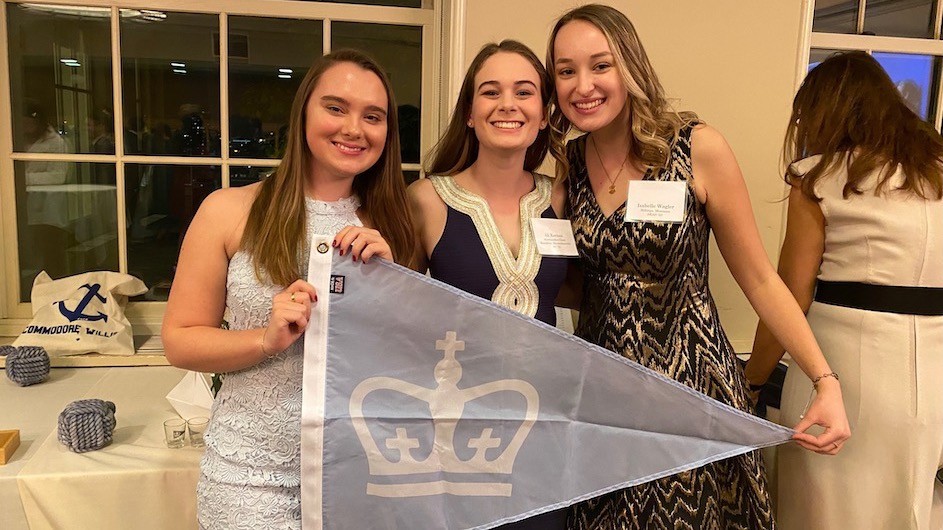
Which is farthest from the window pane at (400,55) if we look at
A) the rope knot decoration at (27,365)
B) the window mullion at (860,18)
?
the window mullion at (860,18)

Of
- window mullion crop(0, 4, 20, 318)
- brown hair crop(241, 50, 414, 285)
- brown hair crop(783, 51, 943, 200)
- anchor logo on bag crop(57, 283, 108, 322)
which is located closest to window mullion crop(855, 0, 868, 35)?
brown hair crop(783, 51, 943, 200)

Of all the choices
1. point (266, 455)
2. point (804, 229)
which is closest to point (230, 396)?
point (266, 455)

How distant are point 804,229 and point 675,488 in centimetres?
63

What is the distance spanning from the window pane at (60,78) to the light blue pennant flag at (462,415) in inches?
63.2

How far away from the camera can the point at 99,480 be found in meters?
1.46

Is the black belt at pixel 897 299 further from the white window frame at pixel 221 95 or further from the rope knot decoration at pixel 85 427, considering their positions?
the rope knot decoration at pixel 85 427

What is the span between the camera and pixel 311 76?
45.1 inches

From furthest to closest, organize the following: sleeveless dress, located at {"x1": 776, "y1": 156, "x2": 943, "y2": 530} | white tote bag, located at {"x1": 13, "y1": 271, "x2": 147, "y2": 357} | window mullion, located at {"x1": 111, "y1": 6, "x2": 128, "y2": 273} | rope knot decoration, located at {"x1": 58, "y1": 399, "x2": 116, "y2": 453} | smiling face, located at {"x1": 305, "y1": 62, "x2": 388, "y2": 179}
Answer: window mullion, located at {"x1": 111, "y1": 6, "x2": 128, "y2": 273}, white tote bag, located at {"x1": 13, "y1": 271, "x2": 147, "y2": 357}, rope knot decoration, located at {"x1": 58, "y1": 399, "x2": 116, "y2": 453}, sleeveless dress, located at {"x1": 776, "y1": 156, "x2": 943, "y2": 530}, smiling face, located at {"x1": 305, "y1": 62, "x2": 388, "y2": 179}

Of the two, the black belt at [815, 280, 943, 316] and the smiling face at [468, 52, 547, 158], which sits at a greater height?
the smiling face at [468, 52, 547, 158]

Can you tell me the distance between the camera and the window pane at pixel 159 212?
89.1 inches

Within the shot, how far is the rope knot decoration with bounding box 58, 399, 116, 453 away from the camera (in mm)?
1507

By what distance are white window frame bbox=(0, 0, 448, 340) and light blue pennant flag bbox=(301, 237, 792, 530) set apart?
47.3 inches

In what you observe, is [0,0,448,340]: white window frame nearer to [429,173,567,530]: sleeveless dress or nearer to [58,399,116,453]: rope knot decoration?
[58,399,116,453]: rope knot decoration

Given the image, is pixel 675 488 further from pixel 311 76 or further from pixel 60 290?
pixel 60 290
